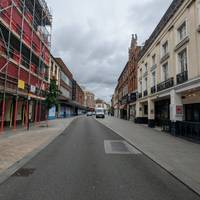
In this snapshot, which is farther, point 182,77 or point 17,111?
point 17,111

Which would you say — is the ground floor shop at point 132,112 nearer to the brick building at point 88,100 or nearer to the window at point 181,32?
the window at point 181,32

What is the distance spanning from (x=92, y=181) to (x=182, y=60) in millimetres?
13177

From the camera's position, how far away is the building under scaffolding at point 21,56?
14953mm

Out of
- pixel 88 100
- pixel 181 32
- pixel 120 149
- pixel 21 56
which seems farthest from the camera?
pixel 88 100

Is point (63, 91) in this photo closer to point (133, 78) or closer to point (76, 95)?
point (133, 78)

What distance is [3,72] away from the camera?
48.5ft

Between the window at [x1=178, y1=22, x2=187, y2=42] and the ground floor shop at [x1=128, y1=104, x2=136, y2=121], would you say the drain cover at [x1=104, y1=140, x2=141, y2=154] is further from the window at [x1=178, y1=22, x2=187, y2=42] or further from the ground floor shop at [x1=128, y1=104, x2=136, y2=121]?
the ground floor shop at [x1=128, y1=104, x2=136, y2=121]

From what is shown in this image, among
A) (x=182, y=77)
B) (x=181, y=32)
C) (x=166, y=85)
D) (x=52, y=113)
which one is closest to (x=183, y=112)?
(x=166, y=85)

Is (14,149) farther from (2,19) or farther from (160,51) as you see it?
(160,51)

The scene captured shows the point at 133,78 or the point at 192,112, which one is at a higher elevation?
the point at 133,78

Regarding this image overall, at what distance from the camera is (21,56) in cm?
1936

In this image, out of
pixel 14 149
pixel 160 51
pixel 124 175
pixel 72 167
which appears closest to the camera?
pixel 124 175

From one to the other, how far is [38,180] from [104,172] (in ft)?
6.45

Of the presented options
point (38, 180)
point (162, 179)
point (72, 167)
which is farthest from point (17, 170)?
point (162, 179)
